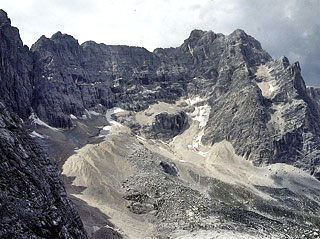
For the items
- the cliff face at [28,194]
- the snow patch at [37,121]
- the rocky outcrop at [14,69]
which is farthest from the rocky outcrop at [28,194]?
the snow patch at [37,121]

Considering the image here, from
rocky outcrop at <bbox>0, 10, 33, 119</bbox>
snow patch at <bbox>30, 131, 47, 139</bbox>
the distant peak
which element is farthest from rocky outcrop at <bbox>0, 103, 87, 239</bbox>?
the distant peak

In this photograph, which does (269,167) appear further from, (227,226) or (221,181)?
(227,226)

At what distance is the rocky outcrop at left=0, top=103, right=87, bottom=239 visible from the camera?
22797 millimetres

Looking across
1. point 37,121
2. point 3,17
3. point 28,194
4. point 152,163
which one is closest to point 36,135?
point 37,121

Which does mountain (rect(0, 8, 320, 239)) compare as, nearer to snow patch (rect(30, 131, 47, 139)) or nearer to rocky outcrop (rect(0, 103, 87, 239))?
rocky outcrop (rect(0, 103, 87, 239))

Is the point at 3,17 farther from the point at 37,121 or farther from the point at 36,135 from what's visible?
the point at 36,135

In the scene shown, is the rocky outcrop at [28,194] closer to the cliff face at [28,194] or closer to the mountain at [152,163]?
the cliff face at [28,194]

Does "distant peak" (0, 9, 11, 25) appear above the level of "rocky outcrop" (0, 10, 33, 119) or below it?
above

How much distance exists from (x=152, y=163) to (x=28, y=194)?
270ft

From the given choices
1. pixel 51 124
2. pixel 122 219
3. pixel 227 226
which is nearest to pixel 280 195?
pixel 227 226

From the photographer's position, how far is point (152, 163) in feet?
352

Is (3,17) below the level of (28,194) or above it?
above

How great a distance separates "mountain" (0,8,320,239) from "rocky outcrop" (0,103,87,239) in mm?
126

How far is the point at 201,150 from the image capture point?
174 meters
